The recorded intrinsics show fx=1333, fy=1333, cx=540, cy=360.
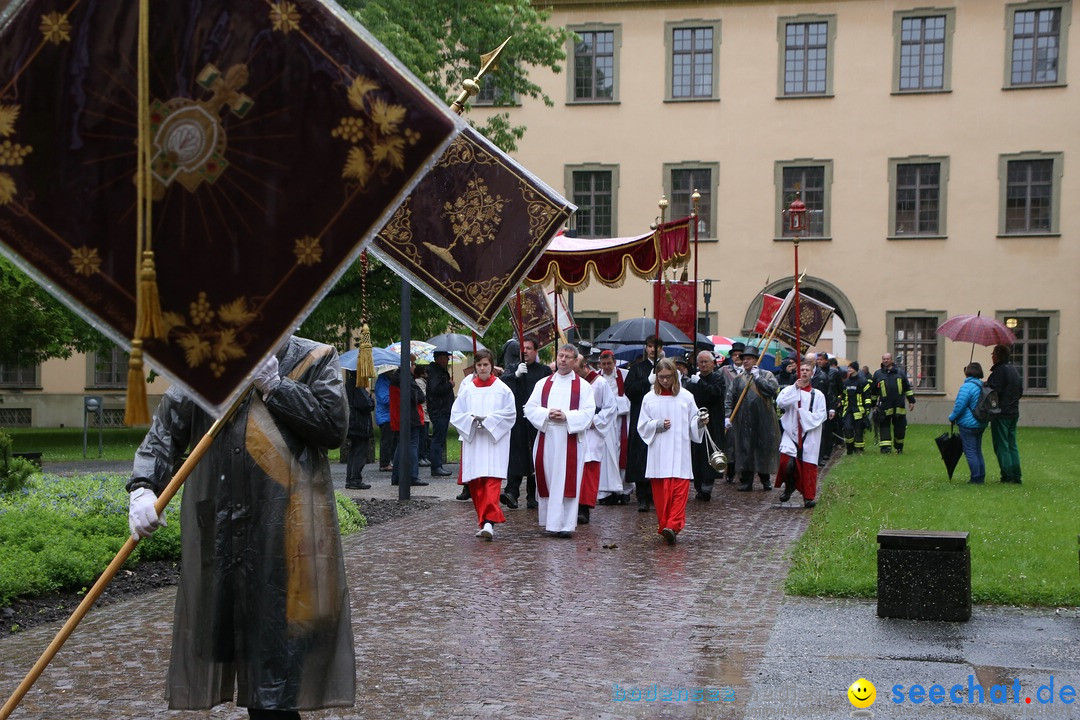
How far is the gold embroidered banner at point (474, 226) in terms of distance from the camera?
6.31 metres

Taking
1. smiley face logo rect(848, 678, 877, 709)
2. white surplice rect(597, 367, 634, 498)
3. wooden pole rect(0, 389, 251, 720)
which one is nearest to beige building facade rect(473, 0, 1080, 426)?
white surplice rect(597, 367, 634, 498)

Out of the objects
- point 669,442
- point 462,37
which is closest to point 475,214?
point 669,442

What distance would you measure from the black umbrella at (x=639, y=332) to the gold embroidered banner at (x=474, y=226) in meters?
13.9

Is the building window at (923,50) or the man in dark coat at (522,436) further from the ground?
the building window at (923,50)

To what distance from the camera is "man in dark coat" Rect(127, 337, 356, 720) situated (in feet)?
15.2

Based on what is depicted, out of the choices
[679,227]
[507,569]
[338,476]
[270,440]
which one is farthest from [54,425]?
[270,440]

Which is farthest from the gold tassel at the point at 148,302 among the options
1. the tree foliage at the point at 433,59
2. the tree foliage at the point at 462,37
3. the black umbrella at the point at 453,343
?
the tree foliage at the point at 433,59

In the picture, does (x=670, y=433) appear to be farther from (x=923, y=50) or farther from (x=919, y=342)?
(x=923, y=50)

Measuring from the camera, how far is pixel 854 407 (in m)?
25.3

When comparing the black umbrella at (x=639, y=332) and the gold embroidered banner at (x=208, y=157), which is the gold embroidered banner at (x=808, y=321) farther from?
the gold embroidered banner at (x=208, y=157)

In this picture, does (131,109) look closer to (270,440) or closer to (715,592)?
(270,440)

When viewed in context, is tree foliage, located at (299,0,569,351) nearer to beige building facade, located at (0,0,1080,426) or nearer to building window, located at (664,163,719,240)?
beige building facade, located at (0,0,1080,426)

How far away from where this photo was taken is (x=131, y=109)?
381cm

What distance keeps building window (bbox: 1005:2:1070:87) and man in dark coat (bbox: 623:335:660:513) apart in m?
26.3
